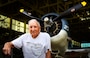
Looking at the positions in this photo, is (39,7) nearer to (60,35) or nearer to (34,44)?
(60,35)

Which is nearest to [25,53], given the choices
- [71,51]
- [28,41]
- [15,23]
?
[28,41]

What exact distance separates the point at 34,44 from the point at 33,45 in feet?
0.03

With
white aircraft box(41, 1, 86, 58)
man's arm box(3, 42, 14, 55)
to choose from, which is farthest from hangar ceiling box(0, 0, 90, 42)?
man's arm box(3, 42, 14, 55)

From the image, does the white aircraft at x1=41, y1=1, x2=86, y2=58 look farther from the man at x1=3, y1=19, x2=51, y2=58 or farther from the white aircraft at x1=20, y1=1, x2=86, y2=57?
the man at x1=3, y1=19, x2=51, y2=58

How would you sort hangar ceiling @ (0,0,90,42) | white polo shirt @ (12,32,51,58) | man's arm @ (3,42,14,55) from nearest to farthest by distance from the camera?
man's arm @ (3,42,14,55)
white polo shirt @ (12,32,51,58)
hangar ceiling @ (0,0,90,42)

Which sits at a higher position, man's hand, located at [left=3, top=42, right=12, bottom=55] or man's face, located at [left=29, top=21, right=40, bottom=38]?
man's face, located at [left=29, top=21, right=40, bottom=38]

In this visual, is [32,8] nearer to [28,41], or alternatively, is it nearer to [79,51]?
[79,51]

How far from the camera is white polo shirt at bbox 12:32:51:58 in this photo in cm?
134

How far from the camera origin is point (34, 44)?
1349mm

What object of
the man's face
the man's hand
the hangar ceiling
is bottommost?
the man's hand

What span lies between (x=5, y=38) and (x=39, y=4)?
4.00 meters

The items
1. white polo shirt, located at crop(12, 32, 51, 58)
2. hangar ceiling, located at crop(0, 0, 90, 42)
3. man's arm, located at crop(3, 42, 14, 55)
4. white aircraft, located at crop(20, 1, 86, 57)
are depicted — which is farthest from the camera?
hangar ceiling, located at crop(0, 0, 90, 42)

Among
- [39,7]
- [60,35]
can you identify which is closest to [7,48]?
[60,35]

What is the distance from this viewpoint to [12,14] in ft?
48.6
